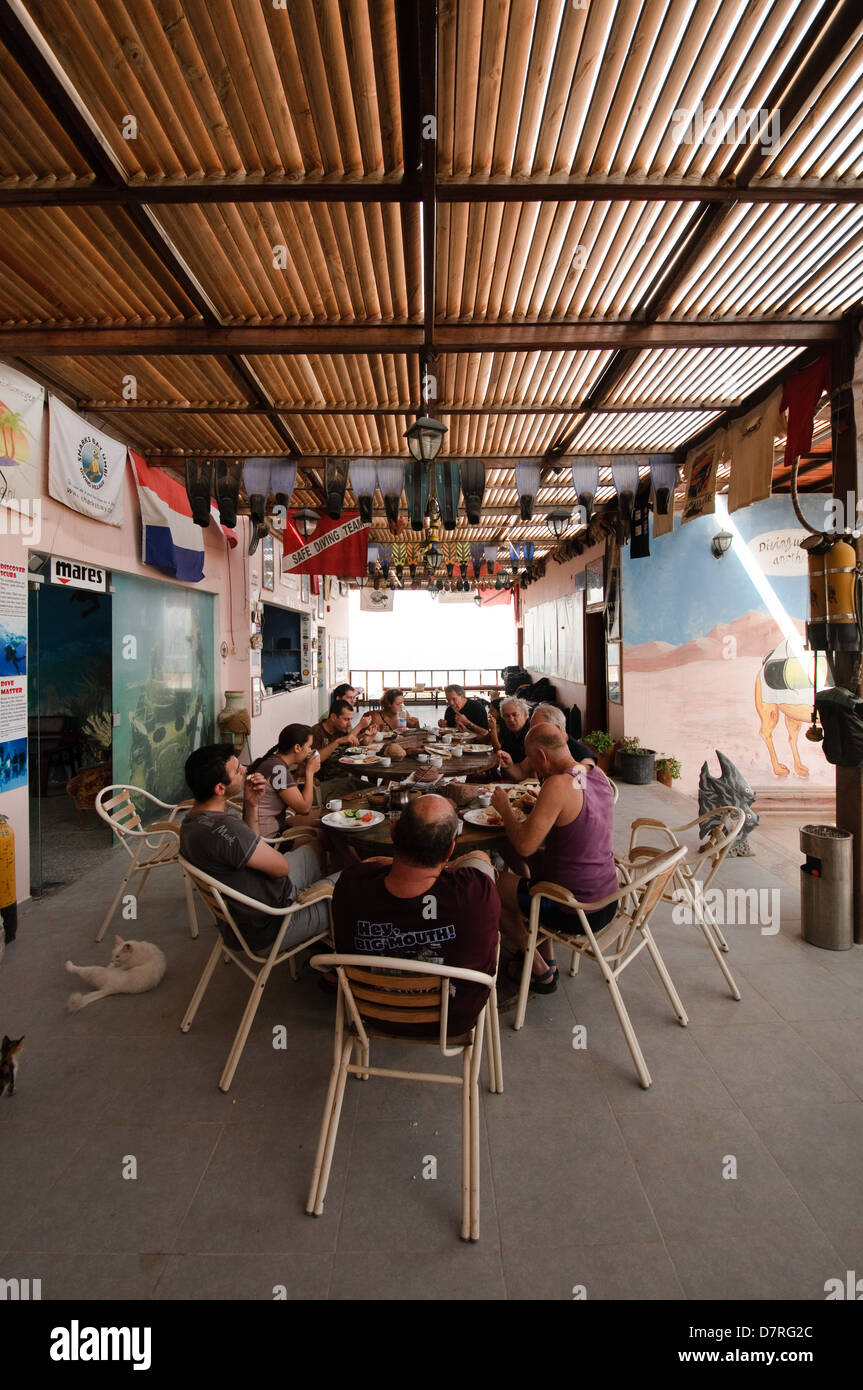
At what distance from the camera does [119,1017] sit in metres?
2.84

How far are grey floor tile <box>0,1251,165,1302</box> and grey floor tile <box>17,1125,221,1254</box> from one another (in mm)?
26

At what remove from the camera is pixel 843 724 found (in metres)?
3.56

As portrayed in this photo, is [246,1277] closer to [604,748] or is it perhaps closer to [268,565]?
[604,748]

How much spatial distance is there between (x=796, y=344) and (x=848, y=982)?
3.88 m

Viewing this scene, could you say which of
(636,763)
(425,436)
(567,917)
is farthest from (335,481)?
(636,763)

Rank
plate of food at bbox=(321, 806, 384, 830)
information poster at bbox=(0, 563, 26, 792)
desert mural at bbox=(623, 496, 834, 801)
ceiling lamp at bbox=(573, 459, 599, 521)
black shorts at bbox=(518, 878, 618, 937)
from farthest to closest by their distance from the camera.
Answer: desert mural at bbox=(623, 496, 834, 801)
ceiling lamp at bbox=(573, 459, 599, 521)
information poster at bbox=(0, 563, 26, 792)
plate of food at bbox=(321, 806, 384, 830)
black shorts at bbox=(518, 878, 618, 937)

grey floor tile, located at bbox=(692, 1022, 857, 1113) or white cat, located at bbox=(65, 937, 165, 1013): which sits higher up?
white cat, located at bbox=(65, 937, 165, 1013)

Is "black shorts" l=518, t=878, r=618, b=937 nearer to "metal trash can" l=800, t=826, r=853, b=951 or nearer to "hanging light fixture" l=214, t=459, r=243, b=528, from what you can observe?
"metal trash can" l=800, t=826, r=853, b=951

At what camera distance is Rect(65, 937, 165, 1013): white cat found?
2.98 metres

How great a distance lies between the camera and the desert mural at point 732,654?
7.94m

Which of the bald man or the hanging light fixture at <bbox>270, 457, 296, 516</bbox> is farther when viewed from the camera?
the hanging light fixture at <bbox>270, 457, 296, 516</bbox>

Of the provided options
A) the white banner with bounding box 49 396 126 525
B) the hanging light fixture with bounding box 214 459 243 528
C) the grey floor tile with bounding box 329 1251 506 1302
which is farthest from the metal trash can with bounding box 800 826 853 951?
the white banner with bounding box 49 396 126 525

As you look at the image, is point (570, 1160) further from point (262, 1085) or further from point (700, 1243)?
point (262, 1085)

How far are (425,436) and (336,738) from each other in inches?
105
